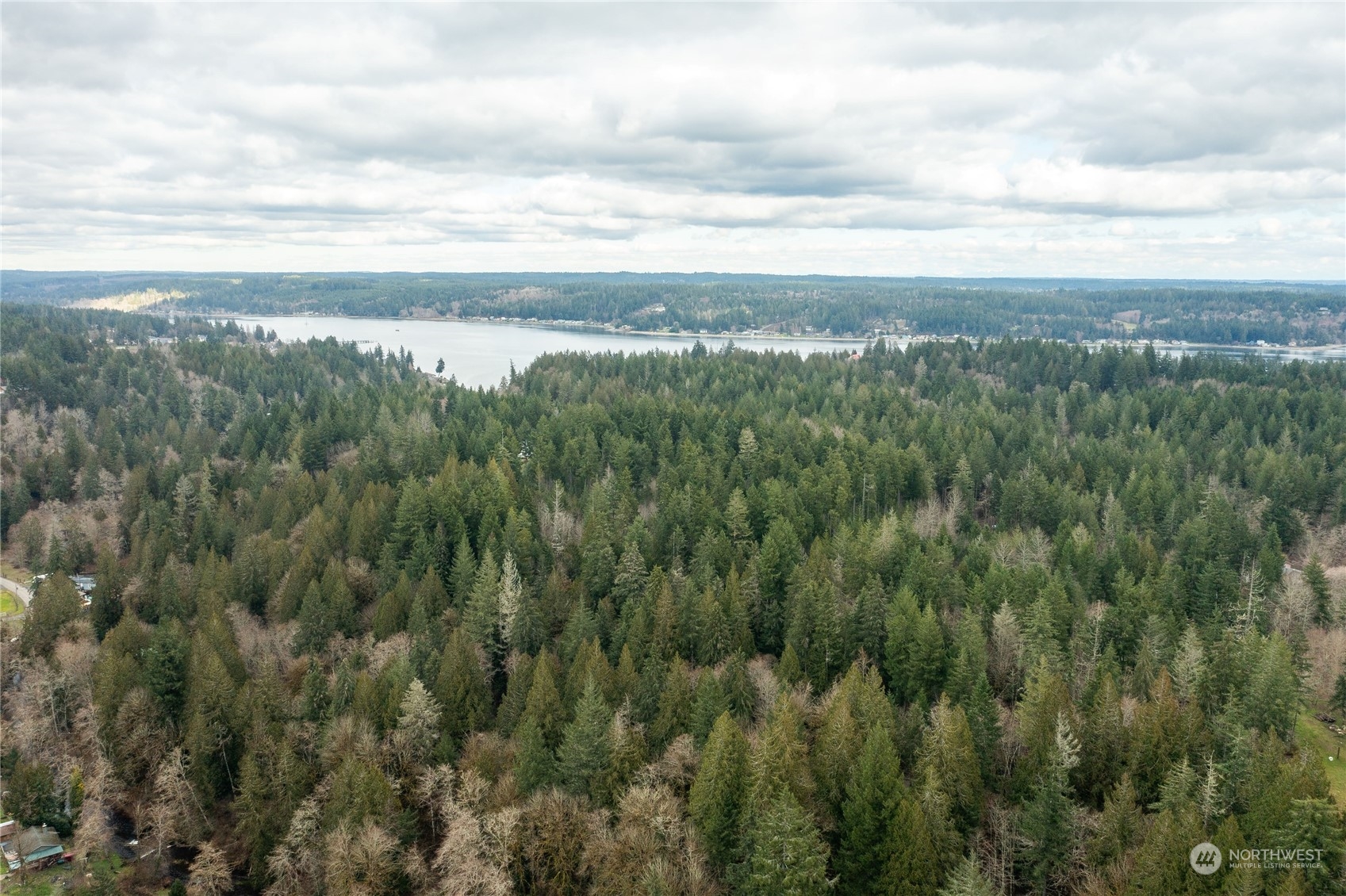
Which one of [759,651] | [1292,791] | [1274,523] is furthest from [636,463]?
[1292,791]

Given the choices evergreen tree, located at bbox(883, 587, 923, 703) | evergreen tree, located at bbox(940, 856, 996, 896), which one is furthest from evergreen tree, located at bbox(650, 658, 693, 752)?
evergreen tree, located at bbox(940, 856, 996, 896)

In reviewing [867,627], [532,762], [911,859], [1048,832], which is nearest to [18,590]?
[532,762]

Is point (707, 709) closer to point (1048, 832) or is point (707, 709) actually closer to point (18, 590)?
point (1048, 832)

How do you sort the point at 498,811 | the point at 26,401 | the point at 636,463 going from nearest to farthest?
the point at 498,811 < the point at 636,463 < the point at 26,401

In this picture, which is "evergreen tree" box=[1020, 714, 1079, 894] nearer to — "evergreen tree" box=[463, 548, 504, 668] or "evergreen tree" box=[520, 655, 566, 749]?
"evergreen tree" box=[520, 655, 566, 749]

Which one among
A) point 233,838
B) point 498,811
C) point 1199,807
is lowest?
point 233,838

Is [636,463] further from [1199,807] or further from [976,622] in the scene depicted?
[1199,807]
